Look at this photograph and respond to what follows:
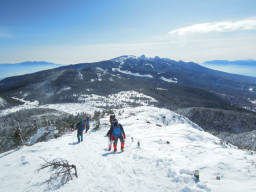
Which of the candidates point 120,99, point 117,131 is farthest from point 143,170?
point 120,99

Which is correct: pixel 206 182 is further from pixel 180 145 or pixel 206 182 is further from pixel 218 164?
pixel 180 145

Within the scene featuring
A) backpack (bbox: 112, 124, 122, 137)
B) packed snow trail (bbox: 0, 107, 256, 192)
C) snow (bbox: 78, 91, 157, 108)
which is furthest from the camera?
snow (bbox: 78, 91, 157, 108)

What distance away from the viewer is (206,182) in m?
6.48

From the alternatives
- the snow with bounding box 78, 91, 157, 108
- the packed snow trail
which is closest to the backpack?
the packed snow trail

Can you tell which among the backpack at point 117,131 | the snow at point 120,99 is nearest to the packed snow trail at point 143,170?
the backpack at point 117,131

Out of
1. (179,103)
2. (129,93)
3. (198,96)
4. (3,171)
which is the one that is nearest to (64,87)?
(129,93)

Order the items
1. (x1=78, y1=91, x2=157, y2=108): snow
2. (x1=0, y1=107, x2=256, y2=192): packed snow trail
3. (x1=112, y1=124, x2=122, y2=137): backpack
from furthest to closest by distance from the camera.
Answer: (x1=78, y1=91, x2=157, y2=108): snow, (x1=112, y1=124, x2=122, y2=137): backpack, (x1=0, y1=107, x2=256, y2=192): packed snow trail

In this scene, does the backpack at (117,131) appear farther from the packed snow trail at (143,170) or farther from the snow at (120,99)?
the snow at (120,99)

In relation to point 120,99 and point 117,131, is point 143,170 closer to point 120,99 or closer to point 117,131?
point 117,131

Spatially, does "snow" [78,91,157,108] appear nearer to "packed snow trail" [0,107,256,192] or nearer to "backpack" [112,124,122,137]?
"backpack" [112,124,122,137]

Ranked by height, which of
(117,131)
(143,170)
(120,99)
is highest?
(117,131)

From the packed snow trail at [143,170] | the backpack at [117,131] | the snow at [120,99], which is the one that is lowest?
the snow at [120,99]

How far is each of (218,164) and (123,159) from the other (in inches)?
200

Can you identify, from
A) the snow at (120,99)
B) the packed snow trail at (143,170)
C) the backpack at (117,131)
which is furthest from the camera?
the snow at (120,99)
